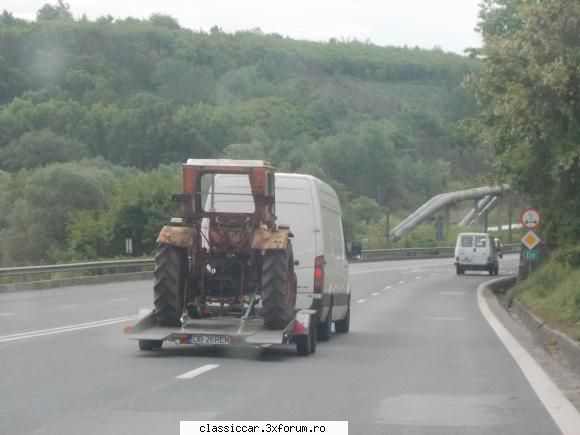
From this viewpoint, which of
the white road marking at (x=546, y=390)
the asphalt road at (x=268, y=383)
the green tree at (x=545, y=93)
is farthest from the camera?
the green tree at (x=545, y=93)

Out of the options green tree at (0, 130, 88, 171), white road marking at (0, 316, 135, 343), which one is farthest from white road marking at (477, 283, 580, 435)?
green tree at (0, 130, 88, 171)

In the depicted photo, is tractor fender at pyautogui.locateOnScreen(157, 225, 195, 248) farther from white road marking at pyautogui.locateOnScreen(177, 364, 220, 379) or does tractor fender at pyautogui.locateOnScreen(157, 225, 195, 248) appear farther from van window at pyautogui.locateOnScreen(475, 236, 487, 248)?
van window at pyautogui.locateOnScreen(475, 236, 487, 248)

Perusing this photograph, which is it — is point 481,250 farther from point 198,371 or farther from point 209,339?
point 198,371

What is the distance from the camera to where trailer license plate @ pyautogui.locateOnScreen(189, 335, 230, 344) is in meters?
14.9

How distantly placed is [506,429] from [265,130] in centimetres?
15806

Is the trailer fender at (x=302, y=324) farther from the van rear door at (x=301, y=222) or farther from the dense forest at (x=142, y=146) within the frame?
the dense forest at (x=142, y=146)

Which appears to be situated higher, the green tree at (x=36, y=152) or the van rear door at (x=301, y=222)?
the green tree at (x=36, y=152)

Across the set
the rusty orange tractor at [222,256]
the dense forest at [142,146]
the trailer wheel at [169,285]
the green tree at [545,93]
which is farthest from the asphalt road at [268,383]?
the dense forest at [142,146]

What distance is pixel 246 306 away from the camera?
1599cm

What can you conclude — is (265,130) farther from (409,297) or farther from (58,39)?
(409,297)

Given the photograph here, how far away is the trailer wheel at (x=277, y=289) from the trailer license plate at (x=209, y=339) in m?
0.80

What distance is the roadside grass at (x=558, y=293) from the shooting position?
20.5 meters

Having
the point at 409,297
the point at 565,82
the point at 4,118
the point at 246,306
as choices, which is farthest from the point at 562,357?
the point at 4,118

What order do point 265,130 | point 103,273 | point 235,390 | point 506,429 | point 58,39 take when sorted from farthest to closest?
point 58,39, point 265,130, point 103,273, point 235,390, point 506,429
